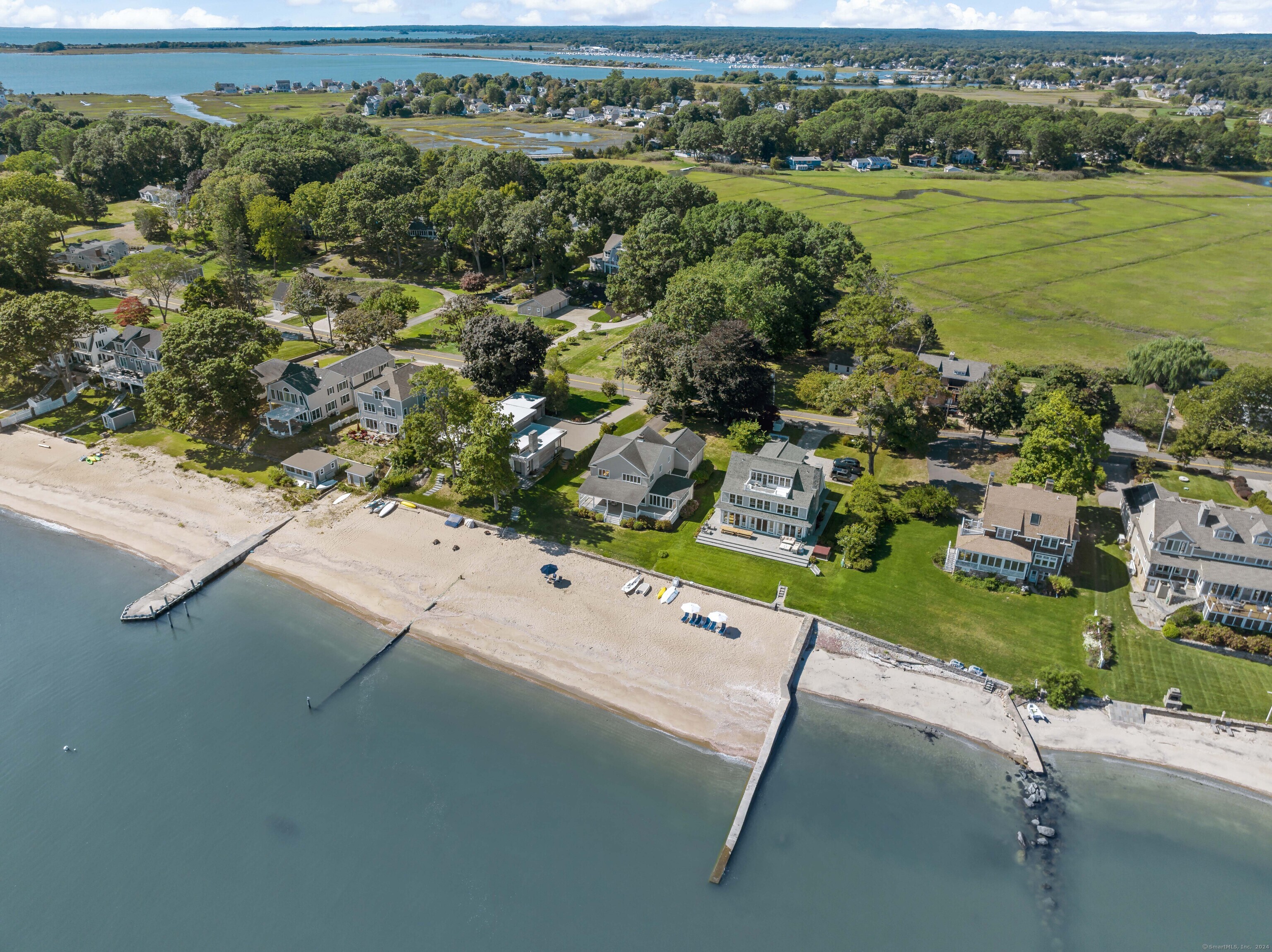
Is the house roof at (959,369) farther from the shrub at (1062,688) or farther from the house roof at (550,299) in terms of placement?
the house roof at (550,299)

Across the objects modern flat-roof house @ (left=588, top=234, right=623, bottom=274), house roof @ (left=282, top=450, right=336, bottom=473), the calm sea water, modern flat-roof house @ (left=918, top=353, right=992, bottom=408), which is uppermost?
modern flat-roof house @ (left=588, top=234, right=623, bottom=274)

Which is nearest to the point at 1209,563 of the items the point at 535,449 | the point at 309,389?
the point at 535,449

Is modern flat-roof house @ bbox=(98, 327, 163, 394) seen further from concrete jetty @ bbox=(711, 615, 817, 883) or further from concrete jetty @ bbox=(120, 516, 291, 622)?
concrete jetty @ bbox=(711, 615, 817, 883)

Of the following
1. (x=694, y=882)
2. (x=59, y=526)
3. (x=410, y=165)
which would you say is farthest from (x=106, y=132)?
(x=694, y=882)

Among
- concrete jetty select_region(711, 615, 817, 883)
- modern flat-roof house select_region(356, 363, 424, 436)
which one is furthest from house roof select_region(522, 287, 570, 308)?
concrete jetty select_region(711, 615, 817, 883)

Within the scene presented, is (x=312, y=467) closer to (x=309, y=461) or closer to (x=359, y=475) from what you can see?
A: (x=309, y=461)

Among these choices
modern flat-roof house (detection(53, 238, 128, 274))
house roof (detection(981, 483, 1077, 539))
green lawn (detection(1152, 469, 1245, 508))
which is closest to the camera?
house roof (detection(981, 483, 1077, 539))

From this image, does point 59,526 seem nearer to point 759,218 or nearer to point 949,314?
point 759,218
